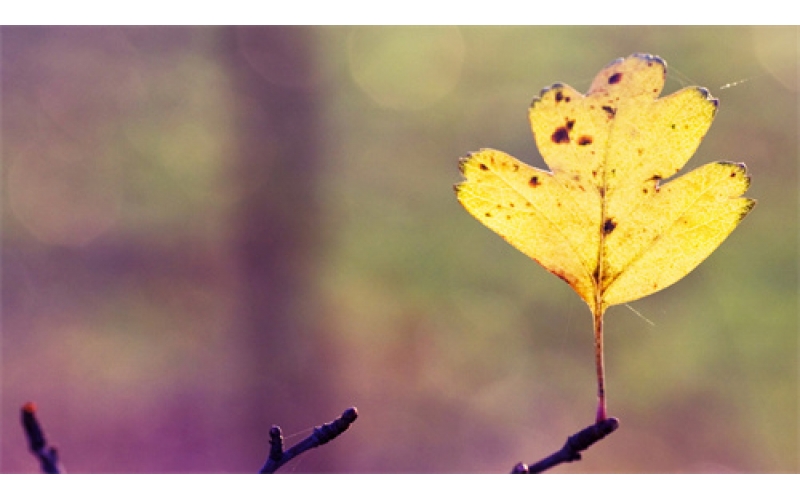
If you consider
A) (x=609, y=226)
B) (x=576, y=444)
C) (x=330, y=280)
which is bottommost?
(x=576, y=444)

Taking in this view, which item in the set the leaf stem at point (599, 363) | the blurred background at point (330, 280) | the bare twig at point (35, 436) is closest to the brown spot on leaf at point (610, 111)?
the leaf stem at point (599, 363)

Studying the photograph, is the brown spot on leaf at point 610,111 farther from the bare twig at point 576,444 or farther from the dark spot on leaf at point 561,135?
the bare twig at point 576,444

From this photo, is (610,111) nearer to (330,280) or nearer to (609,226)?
(609,226)

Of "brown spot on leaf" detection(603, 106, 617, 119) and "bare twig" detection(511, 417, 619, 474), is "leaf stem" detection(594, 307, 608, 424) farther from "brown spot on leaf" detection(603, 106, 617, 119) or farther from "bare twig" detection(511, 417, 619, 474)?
"brown spot on leaf" detection(603, 106, 617, 119)

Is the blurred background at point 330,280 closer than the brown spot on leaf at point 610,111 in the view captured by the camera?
No

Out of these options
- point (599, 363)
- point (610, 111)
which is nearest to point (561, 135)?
point (610, 111)
